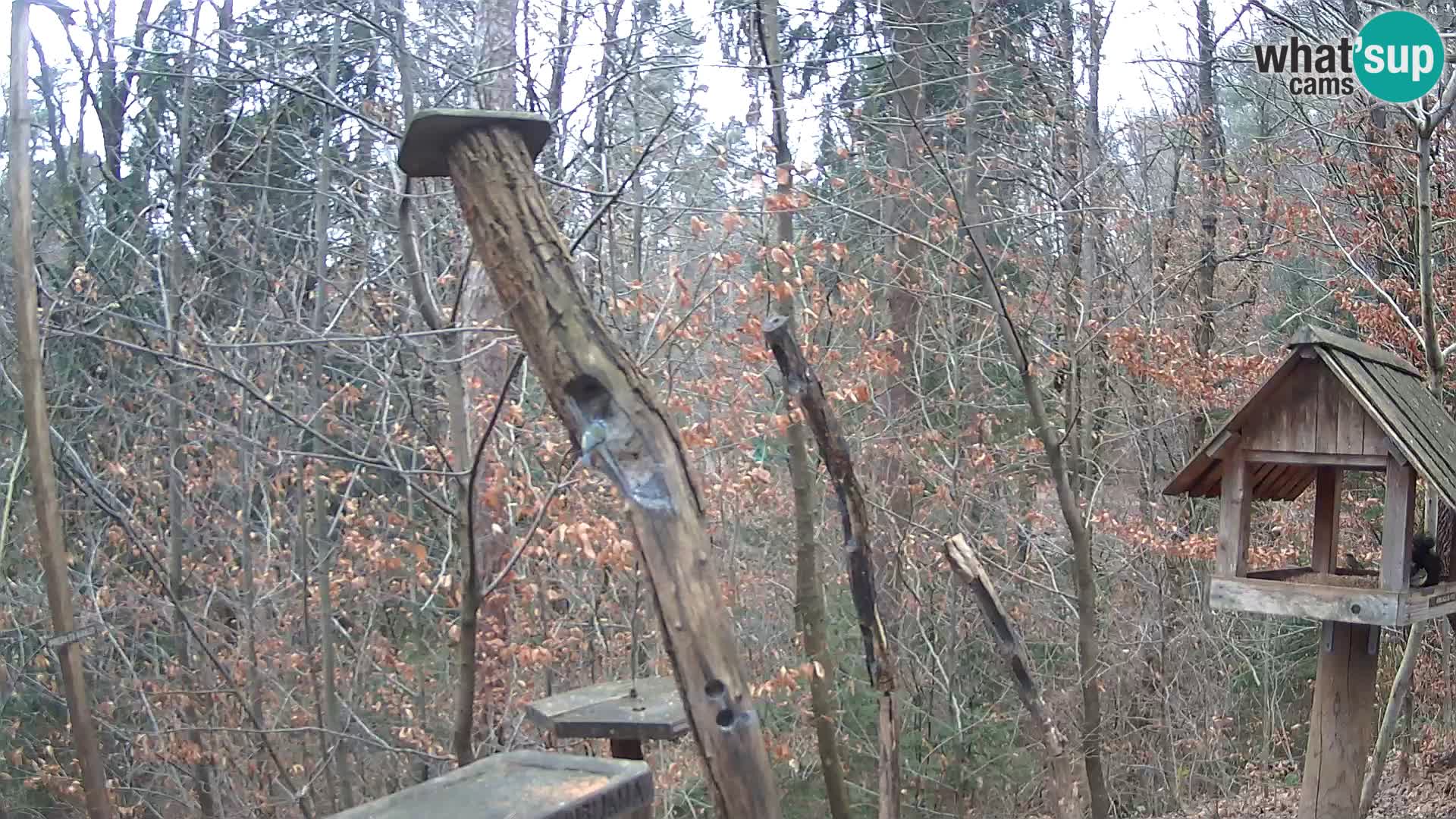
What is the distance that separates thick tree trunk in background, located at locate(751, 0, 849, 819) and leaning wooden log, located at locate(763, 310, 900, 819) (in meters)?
2.54

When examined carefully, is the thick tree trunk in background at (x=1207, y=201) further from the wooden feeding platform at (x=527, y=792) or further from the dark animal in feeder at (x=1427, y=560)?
the wooden feeding platform at (x=527, y=792)

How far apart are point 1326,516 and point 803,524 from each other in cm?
379

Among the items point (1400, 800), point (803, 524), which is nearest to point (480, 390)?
point (803, 524)

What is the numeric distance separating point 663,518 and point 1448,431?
117 inches

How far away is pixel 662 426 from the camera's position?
2.93 m

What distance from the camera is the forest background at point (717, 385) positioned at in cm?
653

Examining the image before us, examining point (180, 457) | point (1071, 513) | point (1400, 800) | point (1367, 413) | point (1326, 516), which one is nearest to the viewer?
point (1367, 413)

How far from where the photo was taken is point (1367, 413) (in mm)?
3627

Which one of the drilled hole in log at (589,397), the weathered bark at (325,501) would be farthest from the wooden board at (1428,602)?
the weathered bark at (325,501)

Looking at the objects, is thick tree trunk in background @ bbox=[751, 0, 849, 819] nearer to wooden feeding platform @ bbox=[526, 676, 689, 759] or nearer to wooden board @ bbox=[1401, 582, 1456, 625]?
wooden feeding platform @ bbox=[526, 676, 689, 759]

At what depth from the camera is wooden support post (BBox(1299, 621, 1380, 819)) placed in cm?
402

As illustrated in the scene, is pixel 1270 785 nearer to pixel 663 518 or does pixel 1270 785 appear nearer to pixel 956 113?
pixel 956 113

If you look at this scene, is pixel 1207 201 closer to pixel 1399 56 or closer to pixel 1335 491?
pixel 1399 56

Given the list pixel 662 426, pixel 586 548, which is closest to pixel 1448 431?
pixel 662 426
